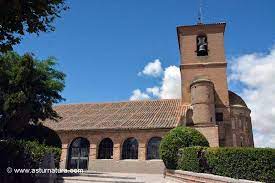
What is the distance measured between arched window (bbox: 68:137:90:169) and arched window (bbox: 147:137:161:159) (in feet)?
21.1

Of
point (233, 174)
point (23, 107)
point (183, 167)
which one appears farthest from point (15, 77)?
point (233, 174)

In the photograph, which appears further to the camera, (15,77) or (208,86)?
(208,86)

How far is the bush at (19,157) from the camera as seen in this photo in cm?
1457

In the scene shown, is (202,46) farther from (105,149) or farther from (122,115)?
(105,149)

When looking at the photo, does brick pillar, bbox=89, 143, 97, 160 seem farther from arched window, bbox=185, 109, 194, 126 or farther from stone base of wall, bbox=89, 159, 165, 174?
arched window, bbox=185, 109, 194, 126

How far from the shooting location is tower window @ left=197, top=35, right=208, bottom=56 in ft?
105

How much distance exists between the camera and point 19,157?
15383mm

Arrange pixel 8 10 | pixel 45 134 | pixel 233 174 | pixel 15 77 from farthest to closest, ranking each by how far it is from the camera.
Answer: pixel 45 134, pixel 15 77, pixel 233 174, pixel 8 10

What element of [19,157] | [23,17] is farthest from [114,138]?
[23,17]

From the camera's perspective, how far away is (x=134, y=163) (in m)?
26.5

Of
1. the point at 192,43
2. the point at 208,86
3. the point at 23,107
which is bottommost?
the point at 23,107

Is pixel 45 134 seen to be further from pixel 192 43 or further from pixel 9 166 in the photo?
pixel 192 43

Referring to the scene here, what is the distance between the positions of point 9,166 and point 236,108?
2274 centimetres

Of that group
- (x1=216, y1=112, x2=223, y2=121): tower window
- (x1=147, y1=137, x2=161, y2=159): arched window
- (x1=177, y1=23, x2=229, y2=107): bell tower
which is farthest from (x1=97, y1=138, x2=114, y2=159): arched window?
(x1=216, y1=112, x2=223, y2=121): tower window
